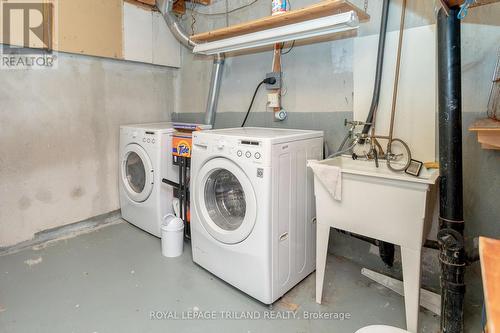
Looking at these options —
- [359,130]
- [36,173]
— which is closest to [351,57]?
[359,130]

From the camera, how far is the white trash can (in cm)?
230

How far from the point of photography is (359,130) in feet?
6.87

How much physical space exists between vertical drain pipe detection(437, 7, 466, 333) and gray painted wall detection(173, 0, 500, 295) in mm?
384

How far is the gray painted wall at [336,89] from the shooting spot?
1646 millimetres

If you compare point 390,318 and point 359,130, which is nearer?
point 390,318

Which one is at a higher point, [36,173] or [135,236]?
[36,173]

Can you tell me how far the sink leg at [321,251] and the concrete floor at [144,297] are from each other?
10 cm

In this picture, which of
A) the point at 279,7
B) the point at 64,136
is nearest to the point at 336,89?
the point at 279,7

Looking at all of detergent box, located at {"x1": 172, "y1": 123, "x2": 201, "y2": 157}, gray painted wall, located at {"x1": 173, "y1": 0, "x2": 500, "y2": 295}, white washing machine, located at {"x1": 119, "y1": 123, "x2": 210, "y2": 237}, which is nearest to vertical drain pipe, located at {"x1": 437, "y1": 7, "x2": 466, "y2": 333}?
gray painted wall, located at {"x1": 173, "y1": 0, "x2": 500, "y2": 295}

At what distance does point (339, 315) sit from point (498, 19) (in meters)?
1.84

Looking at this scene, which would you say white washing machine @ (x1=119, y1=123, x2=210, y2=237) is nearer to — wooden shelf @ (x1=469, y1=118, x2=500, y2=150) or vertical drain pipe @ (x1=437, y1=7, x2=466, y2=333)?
vertical drain pipe @ (x1=437, y1=7, x2=466, y2=333)

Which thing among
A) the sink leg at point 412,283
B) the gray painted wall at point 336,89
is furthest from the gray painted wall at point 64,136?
the sink leg at point 412,283

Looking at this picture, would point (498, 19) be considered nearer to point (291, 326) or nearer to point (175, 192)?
point (291, 326)

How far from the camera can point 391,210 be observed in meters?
1.47
